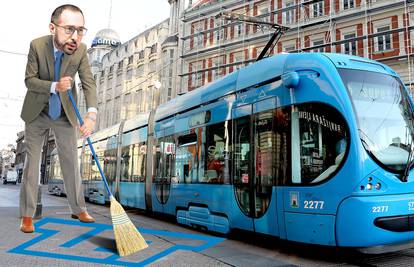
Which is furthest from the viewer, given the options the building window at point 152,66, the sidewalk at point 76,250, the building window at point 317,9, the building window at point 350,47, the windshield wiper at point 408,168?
the building window at point 152,66

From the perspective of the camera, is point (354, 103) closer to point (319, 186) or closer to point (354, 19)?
point (319, 186)

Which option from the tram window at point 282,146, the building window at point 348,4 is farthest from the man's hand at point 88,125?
the building window at point 348,4

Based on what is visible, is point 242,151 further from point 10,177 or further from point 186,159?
point 10,177

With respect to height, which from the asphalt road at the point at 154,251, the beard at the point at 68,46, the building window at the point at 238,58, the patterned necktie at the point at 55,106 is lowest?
the asphalt road at the point at 154,251

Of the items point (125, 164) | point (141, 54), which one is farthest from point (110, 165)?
point (141, 54)

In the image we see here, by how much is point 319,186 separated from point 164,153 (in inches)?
205

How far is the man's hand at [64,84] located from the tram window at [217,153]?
5.37m

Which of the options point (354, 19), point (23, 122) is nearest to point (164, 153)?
point (23, 122)

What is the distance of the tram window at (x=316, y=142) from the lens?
5.25 metres

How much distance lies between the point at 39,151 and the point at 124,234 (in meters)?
1.18

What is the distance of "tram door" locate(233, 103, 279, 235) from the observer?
607 centimetres

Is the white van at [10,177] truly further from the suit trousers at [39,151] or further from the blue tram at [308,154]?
the suit trousers at [39,151]

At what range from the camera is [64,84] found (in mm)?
1945

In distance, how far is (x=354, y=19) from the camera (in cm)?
2519
